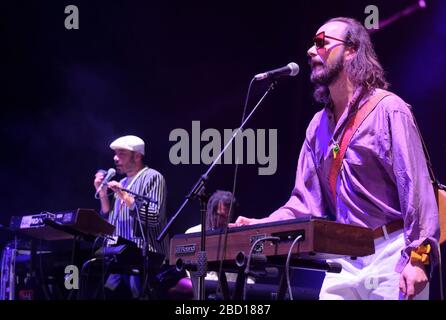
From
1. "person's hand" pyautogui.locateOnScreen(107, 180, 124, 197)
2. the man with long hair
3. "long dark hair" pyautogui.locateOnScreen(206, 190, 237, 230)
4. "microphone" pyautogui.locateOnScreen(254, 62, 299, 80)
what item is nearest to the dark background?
"long dark hair" pyautogui.locateOnScreen(206, 190, 237, 230)

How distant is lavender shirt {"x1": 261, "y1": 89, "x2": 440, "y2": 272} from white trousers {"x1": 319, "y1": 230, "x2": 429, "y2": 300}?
0.08m

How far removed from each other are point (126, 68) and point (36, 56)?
1.02m

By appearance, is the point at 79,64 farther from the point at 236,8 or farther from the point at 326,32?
the point at 326,32

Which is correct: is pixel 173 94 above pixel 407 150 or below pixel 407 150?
above

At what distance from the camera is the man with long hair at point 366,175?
2.53 metres

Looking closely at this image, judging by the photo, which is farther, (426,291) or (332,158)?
(332,158)

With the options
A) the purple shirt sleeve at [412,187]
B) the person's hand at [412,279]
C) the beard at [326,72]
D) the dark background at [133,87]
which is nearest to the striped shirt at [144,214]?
the dark background at [133,87]

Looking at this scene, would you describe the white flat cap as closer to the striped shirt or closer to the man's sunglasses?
the striped shirt

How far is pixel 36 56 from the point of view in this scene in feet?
22.9

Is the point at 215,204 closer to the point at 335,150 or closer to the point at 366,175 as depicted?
the point at 335,150

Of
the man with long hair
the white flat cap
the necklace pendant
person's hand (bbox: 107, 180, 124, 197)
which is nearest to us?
the man with long hair

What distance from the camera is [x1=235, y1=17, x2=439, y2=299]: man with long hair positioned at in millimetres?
2531

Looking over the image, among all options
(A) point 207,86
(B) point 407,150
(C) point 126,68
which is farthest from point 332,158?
(C) point 126,68

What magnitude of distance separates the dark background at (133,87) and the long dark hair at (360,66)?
295cm
